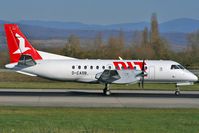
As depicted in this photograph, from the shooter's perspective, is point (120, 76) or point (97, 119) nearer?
point (97, 119)

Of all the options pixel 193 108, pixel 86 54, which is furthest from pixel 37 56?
pixel 86 54

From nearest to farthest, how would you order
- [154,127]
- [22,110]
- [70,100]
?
[154,127], [22,110], [70,100]

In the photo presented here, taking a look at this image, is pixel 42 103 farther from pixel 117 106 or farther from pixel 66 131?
pixel 66 131

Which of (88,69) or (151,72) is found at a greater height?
(88,69)

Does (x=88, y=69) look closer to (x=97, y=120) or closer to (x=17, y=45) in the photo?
(x=17, y=45)

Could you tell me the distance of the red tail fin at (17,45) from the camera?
40.4 metres

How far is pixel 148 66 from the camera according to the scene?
4056 centimetres

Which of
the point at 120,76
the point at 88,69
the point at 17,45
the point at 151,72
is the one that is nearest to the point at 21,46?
the point at 17,45

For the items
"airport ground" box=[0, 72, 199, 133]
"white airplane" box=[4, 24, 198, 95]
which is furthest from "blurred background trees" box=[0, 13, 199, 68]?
"airport ground" box=[0, 72, 199, 133]

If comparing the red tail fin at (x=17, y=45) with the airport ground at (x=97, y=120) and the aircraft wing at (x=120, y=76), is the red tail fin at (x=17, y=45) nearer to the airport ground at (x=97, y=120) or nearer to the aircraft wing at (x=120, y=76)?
the aircraft wing at (x=120, y=76)

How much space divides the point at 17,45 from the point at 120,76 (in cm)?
895

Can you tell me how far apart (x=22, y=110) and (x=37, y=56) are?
1286 cm

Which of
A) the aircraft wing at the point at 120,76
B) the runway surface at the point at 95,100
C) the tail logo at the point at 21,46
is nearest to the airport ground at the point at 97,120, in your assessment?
the runway surface at the point at 95,100

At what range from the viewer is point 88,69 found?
39.9m
